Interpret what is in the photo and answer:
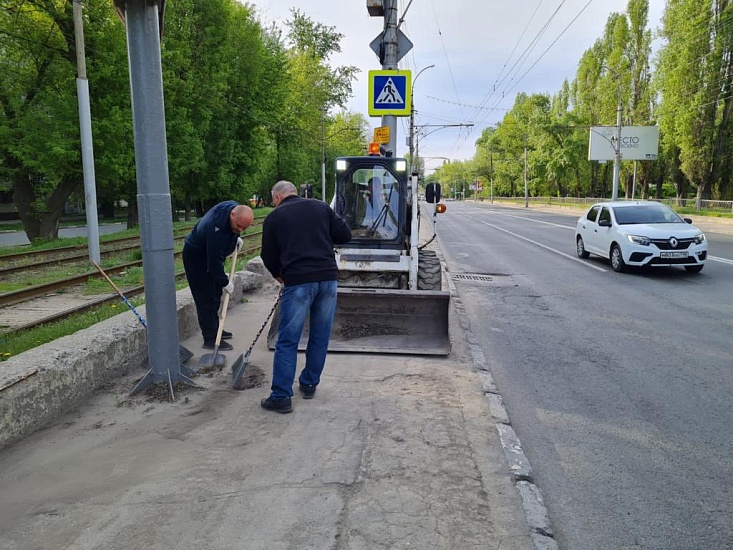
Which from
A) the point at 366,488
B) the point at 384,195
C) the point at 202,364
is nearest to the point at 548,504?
the point at 366,488

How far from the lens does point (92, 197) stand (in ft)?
47.7

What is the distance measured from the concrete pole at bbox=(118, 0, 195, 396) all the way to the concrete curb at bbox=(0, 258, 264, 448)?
0.44 metres

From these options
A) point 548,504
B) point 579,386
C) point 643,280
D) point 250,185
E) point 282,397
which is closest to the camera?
point 548,504

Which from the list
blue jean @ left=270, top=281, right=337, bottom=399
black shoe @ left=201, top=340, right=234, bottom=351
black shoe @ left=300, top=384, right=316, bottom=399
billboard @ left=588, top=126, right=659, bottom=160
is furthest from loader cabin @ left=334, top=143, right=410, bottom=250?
billboard @ left=588, top=126, right=659, bottom=160

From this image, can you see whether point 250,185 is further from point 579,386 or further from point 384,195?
point 579,386

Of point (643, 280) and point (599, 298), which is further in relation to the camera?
point (643, 280)

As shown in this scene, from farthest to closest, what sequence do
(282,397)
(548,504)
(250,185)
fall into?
1. (250,185)
2. (282,397)
3. (548,504)

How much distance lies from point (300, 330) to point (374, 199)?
429 centimetres

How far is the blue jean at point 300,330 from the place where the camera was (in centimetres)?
435

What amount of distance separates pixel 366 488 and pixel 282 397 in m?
1.36

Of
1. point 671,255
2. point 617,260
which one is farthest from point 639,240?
point 617,260

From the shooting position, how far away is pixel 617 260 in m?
12.3

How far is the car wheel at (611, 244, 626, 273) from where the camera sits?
478 inches

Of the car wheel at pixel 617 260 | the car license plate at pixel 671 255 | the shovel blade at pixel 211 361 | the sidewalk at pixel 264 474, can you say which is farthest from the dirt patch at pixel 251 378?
the car wheel at pixel 617 260
